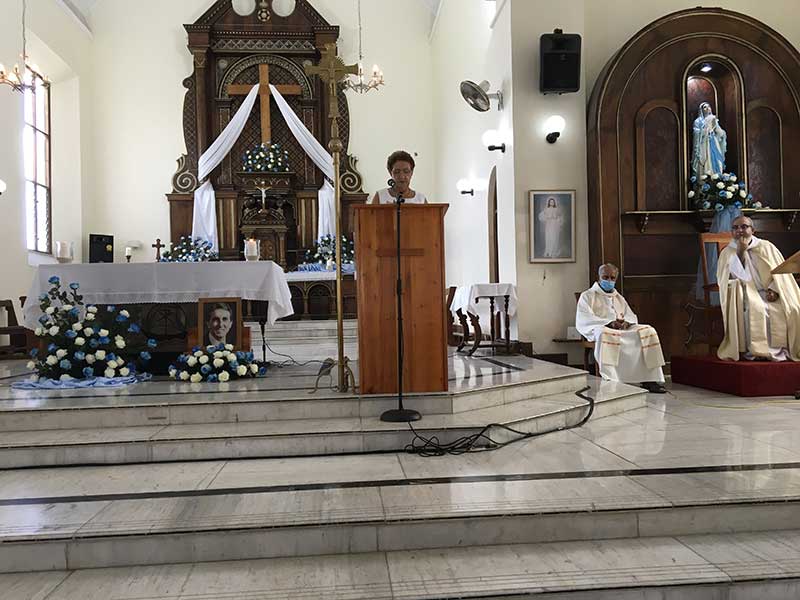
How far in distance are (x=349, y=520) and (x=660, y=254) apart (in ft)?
19.0

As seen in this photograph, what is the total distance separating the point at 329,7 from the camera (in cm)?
1291

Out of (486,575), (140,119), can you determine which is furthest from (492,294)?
(140,119)

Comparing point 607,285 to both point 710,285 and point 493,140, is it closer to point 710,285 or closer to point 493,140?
point 710,285

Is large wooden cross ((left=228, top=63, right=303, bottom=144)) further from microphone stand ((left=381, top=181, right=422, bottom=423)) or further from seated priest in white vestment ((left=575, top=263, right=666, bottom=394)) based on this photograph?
microphone stand ((left=381, top=181, right=422, bottom=423))

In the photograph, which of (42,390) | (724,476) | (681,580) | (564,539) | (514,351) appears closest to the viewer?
(681,580)

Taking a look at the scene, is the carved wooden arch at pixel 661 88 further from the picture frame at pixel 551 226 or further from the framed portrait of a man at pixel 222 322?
the framed portrait of a man at pixel 222 322

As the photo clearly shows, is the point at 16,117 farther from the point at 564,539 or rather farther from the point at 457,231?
the point at 564,539

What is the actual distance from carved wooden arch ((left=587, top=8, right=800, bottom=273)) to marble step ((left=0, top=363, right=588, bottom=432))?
11.3 feet

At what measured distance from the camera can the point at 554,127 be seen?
703 cm

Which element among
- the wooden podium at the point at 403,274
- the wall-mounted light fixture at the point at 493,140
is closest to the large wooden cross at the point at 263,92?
the wall-mounted light fixture at the point at 493,140

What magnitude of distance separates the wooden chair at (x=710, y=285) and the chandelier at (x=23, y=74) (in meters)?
8.54

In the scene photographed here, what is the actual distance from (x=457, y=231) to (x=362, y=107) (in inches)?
140

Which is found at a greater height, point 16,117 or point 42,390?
point 16,117

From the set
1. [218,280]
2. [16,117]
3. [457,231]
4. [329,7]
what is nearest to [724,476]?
[218,280]
